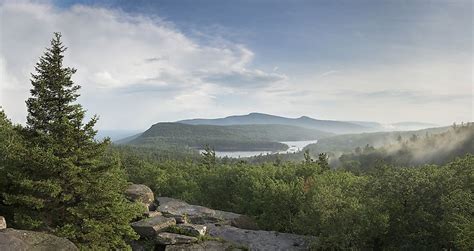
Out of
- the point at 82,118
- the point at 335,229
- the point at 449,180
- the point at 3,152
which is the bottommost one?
the point at 335,229

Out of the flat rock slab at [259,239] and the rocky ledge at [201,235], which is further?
the flat rock slab at [259,239]

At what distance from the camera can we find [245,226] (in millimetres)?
40375

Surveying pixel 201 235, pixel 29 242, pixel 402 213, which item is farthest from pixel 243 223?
pixel 29 242

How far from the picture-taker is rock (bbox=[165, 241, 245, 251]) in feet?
93.1

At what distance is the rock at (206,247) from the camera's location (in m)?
28.4

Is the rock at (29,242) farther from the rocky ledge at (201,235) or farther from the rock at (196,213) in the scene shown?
the rock at (196,213)

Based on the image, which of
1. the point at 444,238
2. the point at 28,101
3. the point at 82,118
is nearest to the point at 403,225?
the point at 444,238

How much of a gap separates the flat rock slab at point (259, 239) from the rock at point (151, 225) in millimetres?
5041

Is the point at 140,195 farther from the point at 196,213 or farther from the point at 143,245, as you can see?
the point at 143,245

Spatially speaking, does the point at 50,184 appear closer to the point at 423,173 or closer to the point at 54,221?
the point at 54,221

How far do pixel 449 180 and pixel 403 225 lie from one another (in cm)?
486

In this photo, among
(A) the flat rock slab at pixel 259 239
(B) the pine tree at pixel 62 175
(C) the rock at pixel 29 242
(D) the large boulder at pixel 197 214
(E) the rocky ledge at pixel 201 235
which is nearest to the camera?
(C) the rock at pixel 29 242

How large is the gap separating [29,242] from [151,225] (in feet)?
45.2

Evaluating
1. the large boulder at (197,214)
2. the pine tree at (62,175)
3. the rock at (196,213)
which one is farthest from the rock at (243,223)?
the pine tree at (62,175)
